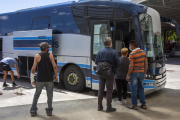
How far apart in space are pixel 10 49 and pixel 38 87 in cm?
588

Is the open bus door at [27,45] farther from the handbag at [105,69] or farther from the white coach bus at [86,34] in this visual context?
the handbag at [105,69]

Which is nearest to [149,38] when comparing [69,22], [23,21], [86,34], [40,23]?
[86,34]

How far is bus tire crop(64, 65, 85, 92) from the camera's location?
7.34 meters

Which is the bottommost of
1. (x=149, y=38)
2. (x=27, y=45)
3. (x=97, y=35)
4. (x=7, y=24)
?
(x=27, y=45)

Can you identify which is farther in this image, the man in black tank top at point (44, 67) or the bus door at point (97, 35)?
the bus door at point (97, 35)

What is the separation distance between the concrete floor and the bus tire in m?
0.24

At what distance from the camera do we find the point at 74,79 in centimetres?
752

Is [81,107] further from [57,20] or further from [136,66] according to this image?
[57,20]

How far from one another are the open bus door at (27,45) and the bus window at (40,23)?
0.33 metres

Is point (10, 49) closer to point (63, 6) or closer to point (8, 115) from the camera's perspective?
point (63, 6)

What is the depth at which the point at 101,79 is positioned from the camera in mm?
5199

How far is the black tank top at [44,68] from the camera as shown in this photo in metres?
4.69

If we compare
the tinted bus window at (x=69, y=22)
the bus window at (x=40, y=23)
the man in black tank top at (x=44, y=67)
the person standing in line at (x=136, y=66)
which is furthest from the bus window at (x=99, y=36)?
the bus window at (x=40, y=23)

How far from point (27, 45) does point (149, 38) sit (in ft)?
16.6
